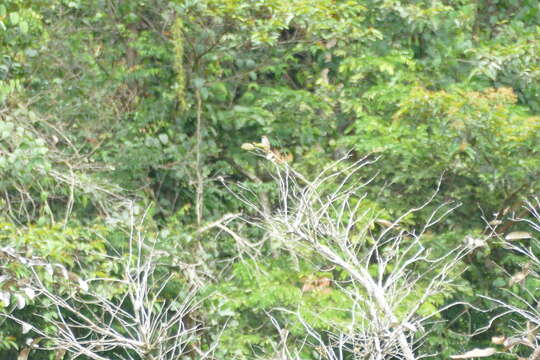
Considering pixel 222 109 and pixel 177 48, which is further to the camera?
pixel 222 109

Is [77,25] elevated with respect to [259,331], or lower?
elevated

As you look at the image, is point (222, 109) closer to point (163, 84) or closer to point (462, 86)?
point (163, 84)

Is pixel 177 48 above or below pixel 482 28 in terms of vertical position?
above

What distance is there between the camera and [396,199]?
7625mm

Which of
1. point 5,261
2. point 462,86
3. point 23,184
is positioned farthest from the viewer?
point 462,86

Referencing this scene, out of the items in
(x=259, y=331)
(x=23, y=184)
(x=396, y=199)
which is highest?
(x=23, y=184)

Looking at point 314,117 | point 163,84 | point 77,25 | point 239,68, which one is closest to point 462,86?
point 314,117

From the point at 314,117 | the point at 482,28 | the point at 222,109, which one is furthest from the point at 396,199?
the point at 482,28

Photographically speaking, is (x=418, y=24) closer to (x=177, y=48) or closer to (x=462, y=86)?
(x=462, y=86)

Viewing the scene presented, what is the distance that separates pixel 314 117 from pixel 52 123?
1997 mm

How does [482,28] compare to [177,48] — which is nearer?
[177,48]

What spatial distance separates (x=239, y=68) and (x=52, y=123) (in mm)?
1496

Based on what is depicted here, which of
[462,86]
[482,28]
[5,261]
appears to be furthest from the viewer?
[482,28]

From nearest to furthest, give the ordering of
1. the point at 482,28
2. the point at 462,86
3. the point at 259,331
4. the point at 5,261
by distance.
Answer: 1. the point at 5,261
2. the point at 259,331
3. the point at 462,86
4. the point at 482,28
